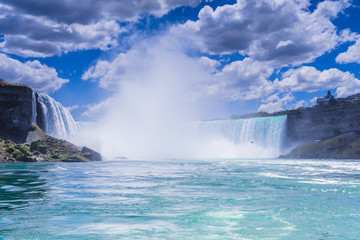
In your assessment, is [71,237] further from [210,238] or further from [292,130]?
[292,130]

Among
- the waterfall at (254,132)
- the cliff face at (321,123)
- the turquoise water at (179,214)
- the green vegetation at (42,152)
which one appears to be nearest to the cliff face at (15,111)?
the green vegetation at (42,152)

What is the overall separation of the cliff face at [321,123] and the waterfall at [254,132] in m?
2.04

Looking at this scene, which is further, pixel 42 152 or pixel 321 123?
pixel 321 123

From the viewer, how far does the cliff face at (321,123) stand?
60.7 metres

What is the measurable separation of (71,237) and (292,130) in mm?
65053

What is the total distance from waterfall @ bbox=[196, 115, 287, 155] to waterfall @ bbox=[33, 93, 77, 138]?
29975mm

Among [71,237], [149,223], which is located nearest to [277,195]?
[149,223]

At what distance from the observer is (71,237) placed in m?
6.70

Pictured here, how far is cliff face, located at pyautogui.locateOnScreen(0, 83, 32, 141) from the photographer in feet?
151

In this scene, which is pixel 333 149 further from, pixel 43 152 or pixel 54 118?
pixel 54 118

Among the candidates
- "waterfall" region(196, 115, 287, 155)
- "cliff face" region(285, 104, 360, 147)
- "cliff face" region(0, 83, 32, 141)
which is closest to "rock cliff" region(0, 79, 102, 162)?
"cliff face" region(0, 83, 32, 141)

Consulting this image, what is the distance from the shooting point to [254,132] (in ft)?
224

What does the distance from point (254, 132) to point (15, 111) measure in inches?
1688

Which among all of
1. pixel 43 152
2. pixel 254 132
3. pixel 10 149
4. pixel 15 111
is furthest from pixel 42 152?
pixel 254 132
